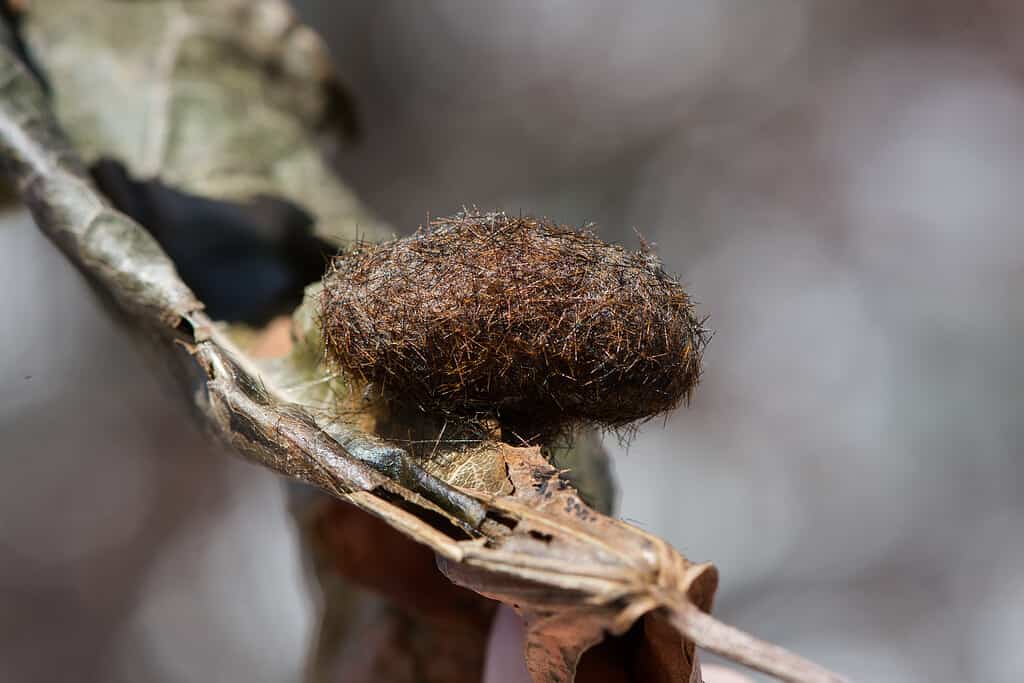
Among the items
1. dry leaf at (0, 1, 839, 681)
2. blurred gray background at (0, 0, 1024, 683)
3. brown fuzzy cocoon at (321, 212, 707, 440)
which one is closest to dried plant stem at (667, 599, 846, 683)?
dry leaf at (0, 1, 839, 681)

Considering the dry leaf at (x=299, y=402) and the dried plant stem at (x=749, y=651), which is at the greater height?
the dry leaf at (x=299, y=402)

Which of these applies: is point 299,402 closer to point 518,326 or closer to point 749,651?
point 518,326

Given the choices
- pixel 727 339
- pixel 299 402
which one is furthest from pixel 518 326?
pixel 727 339

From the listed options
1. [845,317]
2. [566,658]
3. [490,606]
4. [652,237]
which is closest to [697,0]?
[652,237]

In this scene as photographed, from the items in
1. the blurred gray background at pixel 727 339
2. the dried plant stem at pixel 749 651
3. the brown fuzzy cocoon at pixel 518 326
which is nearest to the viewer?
the dried plant stem at pixel 749 651

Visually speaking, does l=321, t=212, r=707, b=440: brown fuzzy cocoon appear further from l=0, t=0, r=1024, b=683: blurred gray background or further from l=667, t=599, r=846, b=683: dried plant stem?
l=0, t=0, r=1024, b=683: blurred gray background

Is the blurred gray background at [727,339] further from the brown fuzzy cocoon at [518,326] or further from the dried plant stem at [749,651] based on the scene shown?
the dried plant stem at [749,651]

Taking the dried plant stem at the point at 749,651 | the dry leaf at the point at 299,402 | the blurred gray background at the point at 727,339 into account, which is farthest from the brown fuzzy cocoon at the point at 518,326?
the blurred gray background at the point at 727,339
